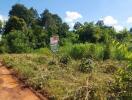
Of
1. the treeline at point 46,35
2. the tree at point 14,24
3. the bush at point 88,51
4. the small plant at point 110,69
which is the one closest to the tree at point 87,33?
the treeline at point 46,35

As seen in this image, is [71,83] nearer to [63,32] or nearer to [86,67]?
[86,67]

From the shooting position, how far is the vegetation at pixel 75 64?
8.98 m

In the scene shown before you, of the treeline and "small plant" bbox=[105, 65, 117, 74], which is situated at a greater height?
A: the treeline

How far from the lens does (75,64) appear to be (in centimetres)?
1569

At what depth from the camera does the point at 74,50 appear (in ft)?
66.5

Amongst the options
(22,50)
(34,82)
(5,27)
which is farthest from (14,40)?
(34,82)

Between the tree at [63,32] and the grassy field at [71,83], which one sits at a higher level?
the tree at [63,32]

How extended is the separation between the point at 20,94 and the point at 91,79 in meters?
2.57

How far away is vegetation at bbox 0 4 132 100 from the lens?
8984mm

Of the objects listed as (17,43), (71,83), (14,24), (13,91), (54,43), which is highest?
(14,24)

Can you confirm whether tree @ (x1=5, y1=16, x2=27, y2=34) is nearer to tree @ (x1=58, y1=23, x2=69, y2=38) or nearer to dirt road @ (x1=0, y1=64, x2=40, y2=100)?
tree @ (x1=58, y1=23, x2=69, y2=38)

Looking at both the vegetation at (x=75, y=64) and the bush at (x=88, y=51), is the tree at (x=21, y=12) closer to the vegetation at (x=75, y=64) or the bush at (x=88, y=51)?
the vegetation at (x=75, y=64)

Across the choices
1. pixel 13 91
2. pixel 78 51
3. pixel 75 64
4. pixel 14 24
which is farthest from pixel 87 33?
pixel 13 91

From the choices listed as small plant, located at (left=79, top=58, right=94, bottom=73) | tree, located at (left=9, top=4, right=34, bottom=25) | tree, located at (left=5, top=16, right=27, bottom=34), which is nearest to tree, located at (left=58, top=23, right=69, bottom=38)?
tree, located at (left=5, top=16, right=27, bottom=34)
